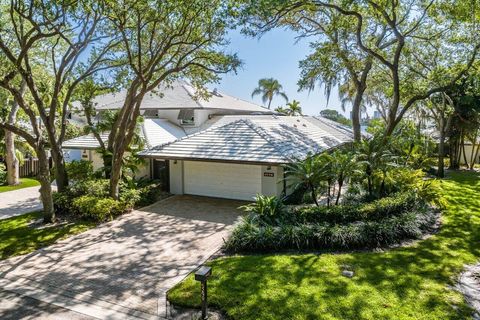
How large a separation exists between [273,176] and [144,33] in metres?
8.64

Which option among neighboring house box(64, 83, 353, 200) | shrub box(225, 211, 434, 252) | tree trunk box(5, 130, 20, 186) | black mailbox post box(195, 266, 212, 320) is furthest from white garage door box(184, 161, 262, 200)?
tree trunk box(5, 130, 20, 186)

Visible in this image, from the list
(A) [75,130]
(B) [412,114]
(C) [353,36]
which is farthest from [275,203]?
(B) [412,114]

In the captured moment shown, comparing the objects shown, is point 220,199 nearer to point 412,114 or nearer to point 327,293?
point 327,293

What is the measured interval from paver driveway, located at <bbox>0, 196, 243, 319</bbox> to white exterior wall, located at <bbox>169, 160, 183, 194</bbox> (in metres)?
3.93

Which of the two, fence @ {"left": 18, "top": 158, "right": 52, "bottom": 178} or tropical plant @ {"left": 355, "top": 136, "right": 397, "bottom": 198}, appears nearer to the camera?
tropical plant @ {"left": 355, "top": 136, "right": 397, "bottom": 198}

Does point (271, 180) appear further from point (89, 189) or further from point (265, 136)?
point (89, 189)

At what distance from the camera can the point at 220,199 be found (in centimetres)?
1702

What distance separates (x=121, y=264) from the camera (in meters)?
9.44

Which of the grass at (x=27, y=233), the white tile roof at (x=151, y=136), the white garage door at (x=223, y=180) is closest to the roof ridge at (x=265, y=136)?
the white garage door at (x=223, y=180)

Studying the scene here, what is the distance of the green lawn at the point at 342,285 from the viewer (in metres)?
6.76

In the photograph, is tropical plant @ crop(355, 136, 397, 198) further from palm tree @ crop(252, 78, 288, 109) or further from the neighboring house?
palm tree @ crop(252, 78, 288, 109)

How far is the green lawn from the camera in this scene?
22.2ft

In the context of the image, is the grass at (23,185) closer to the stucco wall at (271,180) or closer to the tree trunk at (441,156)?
the stucco wall at (271,180)

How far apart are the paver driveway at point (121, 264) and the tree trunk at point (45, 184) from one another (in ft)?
7.11
